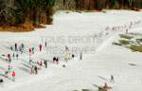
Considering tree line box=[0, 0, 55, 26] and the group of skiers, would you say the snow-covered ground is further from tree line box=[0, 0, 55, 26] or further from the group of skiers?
tree line box=[0, 0, 55, 26]

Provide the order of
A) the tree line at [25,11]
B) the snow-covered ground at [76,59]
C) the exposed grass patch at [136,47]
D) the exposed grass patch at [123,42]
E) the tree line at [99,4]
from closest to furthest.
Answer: the snow-covered ground at [76,59] < the exposed grass patch at [136,47] < the tree line at [25,11] < the exposed grass patch at [123,42] < the tree line at [99,4]

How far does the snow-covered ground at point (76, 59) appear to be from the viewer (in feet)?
165

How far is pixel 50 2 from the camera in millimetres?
84500

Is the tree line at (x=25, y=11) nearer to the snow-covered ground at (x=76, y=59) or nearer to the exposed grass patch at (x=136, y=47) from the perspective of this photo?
the snow-covered ground at (x=76, y=59)

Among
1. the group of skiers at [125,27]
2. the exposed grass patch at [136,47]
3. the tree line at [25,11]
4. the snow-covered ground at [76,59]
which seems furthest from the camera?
the group of skiers at [125,27]

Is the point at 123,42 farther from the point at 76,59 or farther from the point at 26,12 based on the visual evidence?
the point at 76,59

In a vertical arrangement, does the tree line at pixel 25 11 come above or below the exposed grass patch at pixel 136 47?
above

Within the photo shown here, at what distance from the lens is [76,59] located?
2400 inches

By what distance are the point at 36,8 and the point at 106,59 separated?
23367mm

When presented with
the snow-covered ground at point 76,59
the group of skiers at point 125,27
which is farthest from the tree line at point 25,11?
the group of skiers at point 125,27

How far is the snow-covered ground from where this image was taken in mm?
50406

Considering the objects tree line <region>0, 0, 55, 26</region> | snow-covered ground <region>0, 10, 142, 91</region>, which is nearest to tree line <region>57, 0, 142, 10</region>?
snow-covered ground <region>0, 10, 142, 91</region>

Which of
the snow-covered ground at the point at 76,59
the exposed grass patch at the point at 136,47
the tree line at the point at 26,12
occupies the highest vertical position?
the tree line at the point at 26,12

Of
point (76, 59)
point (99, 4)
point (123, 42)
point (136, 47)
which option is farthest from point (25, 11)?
point (99, 4)
